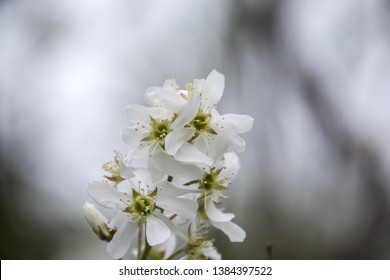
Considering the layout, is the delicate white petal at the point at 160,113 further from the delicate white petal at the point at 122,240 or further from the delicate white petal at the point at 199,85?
the delicate white petal at the point at 122,240

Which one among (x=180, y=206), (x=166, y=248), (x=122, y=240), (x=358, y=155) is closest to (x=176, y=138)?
(x=180, y=206)

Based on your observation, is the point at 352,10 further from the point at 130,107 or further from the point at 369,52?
the point at 130,107

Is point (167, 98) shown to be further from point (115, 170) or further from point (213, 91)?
point (115, 170)

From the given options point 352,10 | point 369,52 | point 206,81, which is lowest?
point 206,81

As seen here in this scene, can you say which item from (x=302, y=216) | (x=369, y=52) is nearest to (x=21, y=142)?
(x=302, y=216)

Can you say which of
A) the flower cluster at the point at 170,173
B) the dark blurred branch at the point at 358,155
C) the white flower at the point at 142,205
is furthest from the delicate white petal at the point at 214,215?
the dark blurred branch at the point at 358,155

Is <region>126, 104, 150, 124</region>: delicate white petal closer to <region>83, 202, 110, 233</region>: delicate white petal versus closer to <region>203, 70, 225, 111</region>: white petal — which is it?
<region>203, 70, 225, 111</region>: white petal
